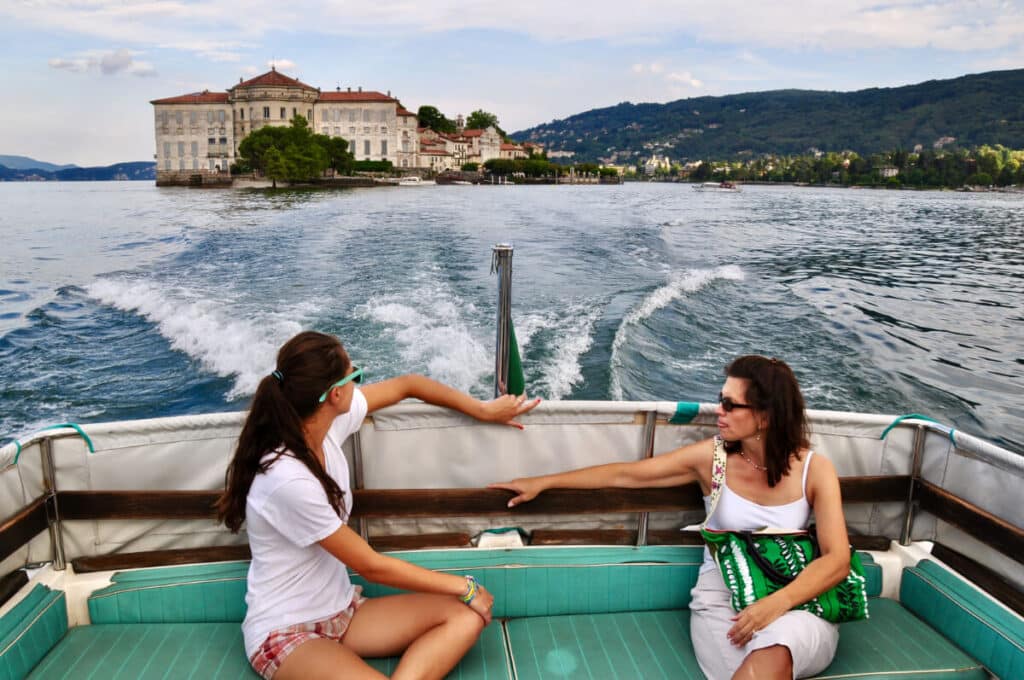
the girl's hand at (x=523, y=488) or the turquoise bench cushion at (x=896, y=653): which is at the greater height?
the girl's hand at (x=523, y=488)

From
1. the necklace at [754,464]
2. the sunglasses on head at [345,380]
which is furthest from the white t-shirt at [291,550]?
the necklace at [754,464]

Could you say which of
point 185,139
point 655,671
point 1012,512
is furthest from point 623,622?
point 185,139

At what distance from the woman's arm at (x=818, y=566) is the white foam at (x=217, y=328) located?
631 centimetres

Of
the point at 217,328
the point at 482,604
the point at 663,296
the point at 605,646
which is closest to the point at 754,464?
the point at 605,646

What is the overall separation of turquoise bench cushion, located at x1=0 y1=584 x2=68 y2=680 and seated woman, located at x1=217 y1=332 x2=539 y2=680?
643 mm

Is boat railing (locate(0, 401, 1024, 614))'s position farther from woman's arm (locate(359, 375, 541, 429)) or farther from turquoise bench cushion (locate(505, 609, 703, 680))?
turquoise bench cushion (locate(505, 609, 703, 680))

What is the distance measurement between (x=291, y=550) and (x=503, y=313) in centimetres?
144

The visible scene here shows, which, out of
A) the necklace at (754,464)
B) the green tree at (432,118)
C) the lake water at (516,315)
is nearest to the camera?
the necklace at (754,464)

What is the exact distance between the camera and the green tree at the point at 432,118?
111675mm

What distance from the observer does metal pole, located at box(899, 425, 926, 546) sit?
2.54 metres

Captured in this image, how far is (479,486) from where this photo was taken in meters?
2.48

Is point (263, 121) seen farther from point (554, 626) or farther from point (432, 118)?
point (554, 626)

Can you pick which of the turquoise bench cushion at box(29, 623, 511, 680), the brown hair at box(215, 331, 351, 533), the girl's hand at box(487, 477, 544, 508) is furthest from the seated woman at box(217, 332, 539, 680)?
the girl's hand at box(487, 477, 544, 508)

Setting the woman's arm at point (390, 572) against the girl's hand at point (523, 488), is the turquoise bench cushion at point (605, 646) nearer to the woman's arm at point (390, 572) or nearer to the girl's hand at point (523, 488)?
the woman's arm at point (390, 572)
